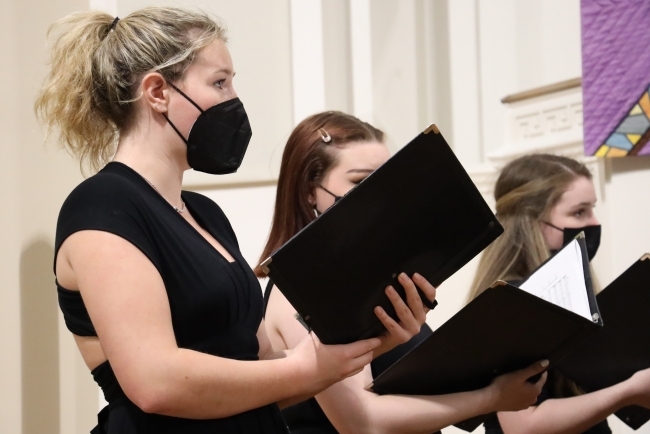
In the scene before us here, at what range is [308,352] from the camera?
1608 mm

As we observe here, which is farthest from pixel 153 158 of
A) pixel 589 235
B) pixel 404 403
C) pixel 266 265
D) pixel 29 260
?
pixel 589 235

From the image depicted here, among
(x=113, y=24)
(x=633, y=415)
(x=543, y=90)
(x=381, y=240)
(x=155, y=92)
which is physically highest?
(x=113, y=24)

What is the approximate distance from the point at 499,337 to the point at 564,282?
12.6 inches

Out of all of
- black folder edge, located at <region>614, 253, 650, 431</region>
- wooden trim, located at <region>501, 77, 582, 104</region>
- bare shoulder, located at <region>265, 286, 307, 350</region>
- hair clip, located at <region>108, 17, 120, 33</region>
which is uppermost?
hair clip, located at <region>108, 17, 120, 33</region>

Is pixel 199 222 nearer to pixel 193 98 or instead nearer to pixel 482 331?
pixel 193 98

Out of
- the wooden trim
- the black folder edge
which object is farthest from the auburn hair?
the wooden trim

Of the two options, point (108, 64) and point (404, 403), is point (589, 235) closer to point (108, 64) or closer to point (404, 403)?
point (404, 403)

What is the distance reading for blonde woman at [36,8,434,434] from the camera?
4.74 ft

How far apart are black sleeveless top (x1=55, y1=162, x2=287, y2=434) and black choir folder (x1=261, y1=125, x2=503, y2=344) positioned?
16 centimetres

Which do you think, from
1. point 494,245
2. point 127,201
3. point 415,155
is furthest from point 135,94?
point 494,245

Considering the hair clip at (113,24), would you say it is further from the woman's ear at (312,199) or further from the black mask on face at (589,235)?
the black mask on face at (589,235)

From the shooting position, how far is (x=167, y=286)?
155cm

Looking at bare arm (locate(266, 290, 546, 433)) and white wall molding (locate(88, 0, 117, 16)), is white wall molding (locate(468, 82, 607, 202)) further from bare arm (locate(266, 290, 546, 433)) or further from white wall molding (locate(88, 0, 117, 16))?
bare arm (locate(266, 290, 546, 433))

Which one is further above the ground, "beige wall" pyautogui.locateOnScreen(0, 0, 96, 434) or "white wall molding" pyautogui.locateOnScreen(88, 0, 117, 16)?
"white wall molding" pyautogui.locateOnScreen(88, 0, 117, 16)
